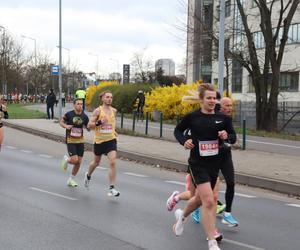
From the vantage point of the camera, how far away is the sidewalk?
1123 cm

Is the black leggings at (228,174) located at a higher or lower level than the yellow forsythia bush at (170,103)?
lower

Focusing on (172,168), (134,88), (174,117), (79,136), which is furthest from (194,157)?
(134,88)

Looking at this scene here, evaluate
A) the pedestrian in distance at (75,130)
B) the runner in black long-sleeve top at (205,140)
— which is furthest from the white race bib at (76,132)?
the runner in black long-sleeve top at (205,140)

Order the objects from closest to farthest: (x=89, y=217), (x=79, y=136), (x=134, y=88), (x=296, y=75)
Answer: (x=89, y=217)
(x=79, y=136)
(x=134, y=88)
(x=296, y=75)

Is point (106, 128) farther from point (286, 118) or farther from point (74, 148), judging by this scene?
point (286, 118)

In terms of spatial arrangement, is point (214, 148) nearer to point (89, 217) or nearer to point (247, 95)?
point (89, 217)

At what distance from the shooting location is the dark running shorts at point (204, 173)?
6.05m

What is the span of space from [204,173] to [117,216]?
7.03 feet

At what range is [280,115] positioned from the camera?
35.3 m

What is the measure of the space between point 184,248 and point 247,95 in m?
56.4

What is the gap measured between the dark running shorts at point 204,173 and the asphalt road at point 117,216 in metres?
0.74

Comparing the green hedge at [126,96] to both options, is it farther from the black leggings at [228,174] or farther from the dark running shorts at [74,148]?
the black leggings at [228,174]

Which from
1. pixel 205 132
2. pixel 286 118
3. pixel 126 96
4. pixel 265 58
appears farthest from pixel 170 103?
pixel 205 132

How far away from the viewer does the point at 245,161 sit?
47.3 feet
